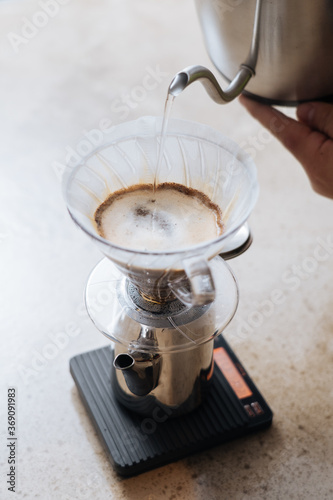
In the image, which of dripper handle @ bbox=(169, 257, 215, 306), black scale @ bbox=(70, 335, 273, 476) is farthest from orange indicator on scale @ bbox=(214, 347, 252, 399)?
dripper handle @ bbox=(169, 257, 215, 306)

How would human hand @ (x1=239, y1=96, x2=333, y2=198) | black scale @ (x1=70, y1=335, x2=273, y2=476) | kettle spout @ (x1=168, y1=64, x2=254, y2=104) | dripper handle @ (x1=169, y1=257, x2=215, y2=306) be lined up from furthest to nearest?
human hand @ (x1=239, y1=96, x2=333, y2=198) → black scale @ (x1=70, y1=335, x2=273, y2=476) → kettle spout @ (x1=168, y1=64, x2=254, y2=104) → dripper handle @ (x1=169, y1=257, x2=215, y2=306)

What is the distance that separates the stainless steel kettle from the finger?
46mm

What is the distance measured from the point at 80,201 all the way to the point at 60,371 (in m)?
0.36

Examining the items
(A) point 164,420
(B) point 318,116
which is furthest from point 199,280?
(B) point 318,116

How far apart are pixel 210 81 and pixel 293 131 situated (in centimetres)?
26

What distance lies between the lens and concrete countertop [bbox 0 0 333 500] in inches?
33.7

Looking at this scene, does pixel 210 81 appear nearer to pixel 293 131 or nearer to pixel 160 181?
pixel 160 181

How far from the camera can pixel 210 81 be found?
792mm

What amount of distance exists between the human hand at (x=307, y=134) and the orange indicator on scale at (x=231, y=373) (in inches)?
12.8

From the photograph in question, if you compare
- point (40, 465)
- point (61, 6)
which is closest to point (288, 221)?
point (40, 465)

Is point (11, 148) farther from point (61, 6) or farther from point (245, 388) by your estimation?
point (245, 388)

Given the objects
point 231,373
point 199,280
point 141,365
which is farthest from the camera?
point 231,373

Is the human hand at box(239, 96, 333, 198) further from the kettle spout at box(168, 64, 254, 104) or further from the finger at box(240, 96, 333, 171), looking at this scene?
the kettle spout at box(168, 64, 254, 104)

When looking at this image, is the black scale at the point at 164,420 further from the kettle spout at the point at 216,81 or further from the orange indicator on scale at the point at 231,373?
the kettle spout at the point at 216,81
